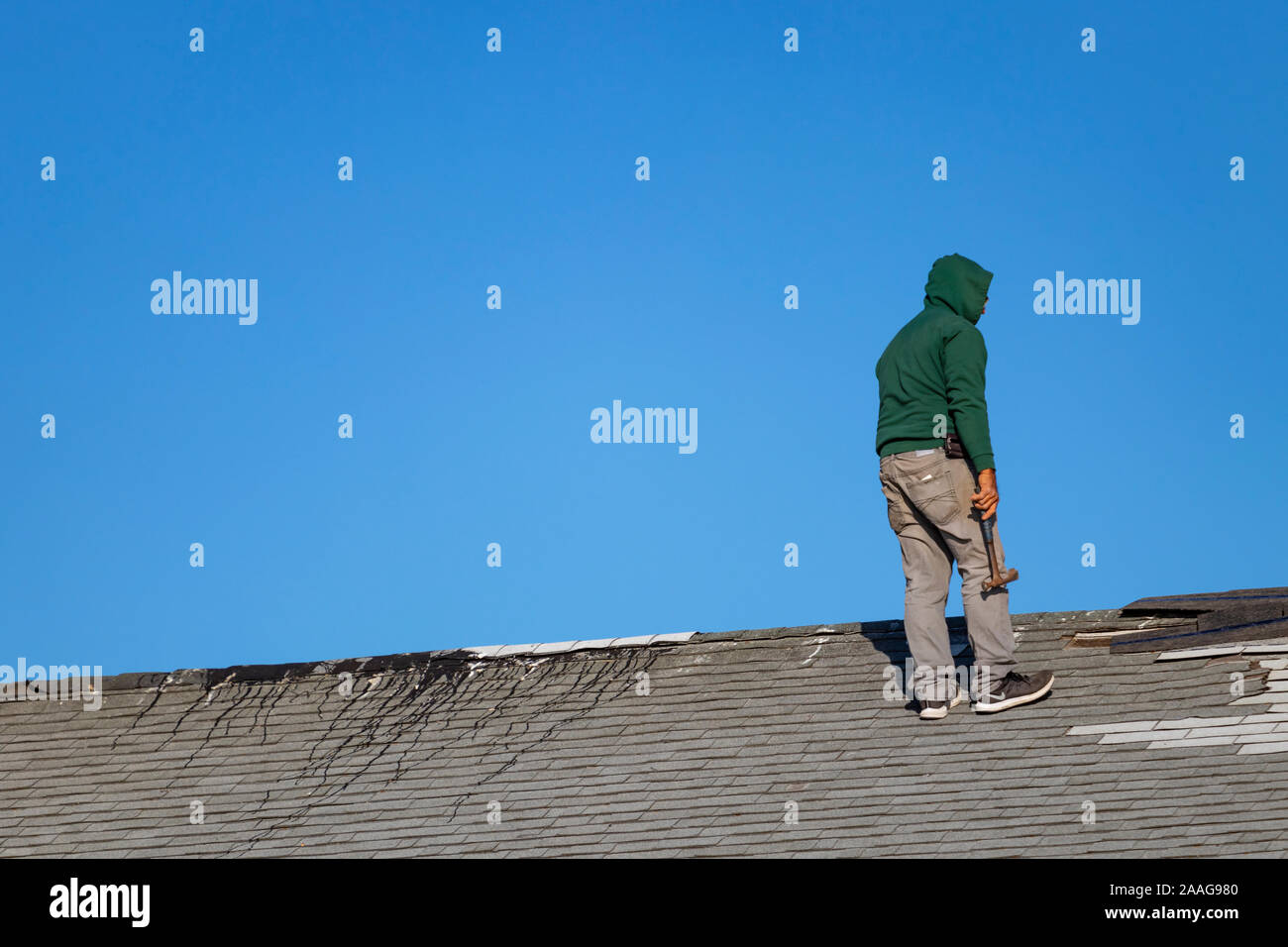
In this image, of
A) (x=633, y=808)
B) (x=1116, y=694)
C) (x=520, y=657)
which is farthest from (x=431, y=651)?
(x=1116, y=694)

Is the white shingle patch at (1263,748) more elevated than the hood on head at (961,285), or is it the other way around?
the hood on head at (961,285)

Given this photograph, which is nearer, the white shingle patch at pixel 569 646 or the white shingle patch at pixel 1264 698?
the white shingle patch at pixel 1264 698

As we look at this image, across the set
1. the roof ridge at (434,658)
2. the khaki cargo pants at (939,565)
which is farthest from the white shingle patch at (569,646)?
the khaki cargo pants at (939,565)

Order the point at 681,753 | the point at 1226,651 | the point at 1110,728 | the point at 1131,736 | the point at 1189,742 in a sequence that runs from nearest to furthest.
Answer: the point at 1189,742
the point at 1131,736
the point at 1110,728
the point at 681,753
the point at 1226,651

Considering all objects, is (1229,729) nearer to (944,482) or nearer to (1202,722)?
(1202,722)

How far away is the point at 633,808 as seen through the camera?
736 centimetres

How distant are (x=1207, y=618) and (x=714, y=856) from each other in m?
3.48

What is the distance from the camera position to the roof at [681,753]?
264 inches

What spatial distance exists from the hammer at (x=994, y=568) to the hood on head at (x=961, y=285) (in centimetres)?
110

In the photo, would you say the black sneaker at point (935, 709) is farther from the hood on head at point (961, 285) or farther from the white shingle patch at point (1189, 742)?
the hood on head at point (961, 285)

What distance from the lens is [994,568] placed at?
7578 mm

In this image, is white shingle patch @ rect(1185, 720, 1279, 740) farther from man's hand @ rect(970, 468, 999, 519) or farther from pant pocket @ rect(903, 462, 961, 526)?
pant pocket @ rect(903, 462, 961, 526)

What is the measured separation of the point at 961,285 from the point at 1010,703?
→ 2.17 meters

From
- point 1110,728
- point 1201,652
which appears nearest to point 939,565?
point 1110,728
